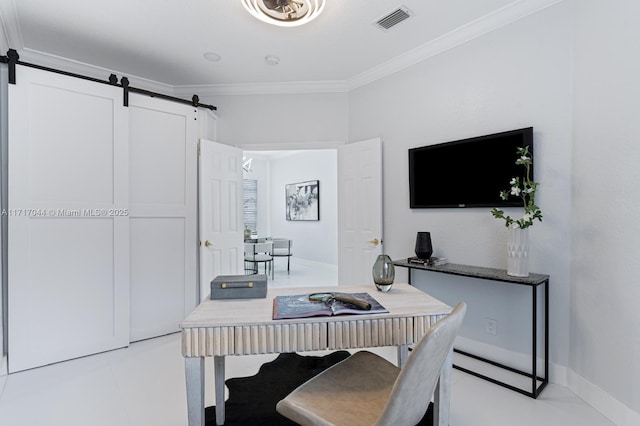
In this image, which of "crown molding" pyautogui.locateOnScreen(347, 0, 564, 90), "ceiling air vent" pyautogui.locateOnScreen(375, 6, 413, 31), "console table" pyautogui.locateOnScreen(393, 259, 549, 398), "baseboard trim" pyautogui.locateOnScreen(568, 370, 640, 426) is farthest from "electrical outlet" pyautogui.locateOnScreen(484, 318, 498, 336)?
"ceiling air vent" pyautogui.locateOnScreen(375, 6, 413, 31)

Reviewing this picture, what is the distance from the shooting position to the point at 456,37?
2779 mm

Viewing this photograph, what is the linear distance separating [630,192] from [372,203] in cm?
201

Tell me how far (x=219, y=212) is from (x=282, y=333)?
99.9 inches

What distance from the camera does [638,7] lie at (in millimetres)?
1771

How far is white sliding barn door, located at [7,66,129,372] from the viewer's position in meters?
2.54

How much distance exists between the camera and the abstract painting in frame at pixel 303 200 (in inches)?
280

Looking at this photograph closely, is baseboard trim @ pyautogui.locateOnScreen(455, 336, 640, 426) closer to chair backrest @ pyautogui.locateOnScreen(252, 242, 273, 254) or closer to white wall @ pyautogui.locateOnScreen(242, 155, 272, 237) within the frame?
chair backrest @ pyautogui.locateOnScreen(252, 242, 273, 254)

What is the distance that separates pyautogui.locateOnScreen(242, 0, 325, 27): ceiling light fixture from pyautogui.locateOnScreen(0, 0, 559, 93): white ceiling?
278 mm

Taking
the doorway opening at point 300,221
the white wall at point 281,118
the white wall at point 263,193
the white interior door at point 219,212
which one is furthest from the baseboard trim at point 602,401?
the white wall at point 263,193

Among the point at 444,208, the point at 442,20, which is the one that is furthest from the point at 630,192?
the point at 442,20

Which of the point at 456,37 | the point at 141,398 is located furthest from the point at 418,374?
the point at 456,37

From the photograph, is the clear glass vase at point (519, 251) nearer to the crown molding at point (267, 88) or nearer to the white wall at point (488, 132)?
the white wall at point (488, 132)

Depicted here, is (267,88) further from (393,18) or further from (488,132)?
(488,132)

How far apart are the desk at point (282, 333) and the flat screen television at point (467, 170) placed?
4.90 feet
